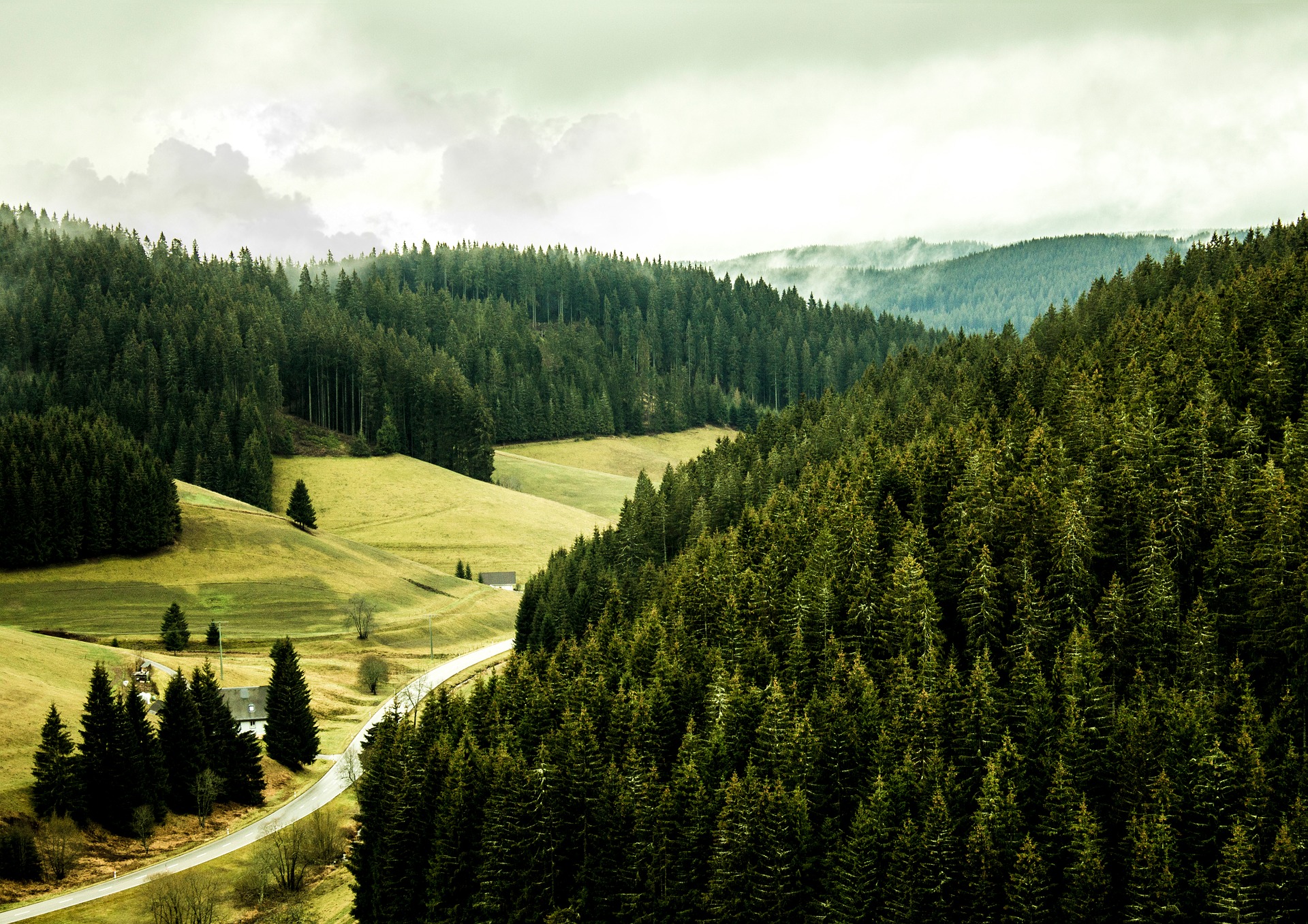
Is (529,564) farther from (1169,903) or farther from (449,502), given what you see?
(1169,903)

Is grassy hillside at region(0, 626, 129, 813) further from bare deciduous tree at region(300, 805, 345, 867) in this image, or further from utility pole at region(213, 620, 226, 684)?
bare deciduous tree at region(300, 805, 345, 867)

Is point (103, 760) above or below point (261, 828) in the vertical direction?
above

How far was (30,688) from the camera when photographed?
77.4 m

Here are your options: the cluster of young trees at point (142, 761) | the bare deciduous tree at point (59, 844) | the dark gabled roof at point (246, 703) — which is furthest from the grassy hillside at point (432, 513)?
the bare deciduous tree at point (59, 844)

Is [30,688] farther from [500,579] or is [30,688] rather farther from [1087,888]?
[500,579]

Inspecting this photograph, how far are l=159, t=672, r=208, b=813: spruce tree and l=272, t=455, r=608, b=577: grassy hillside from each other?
74.5m

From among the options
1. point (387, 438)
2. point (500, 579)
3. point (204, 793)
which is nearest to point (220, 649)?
point (204, 793)

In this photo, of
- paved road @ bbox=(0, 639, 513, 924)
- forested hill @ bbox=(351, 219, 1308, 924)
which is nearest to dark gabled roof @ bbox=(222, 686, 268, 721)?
paved road @ bbox=(0, 639, 513, 924)

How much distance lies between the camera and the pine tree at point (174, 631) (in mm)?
102150

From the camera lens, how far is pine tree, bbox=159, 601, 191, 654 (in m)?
102

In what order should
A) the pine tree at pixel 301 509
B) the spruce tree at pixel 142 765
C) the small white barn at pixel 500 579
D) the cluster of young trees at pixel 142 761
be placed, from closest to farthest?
the cluster of young trees at pixel 142 761 < the spruce tree at pixel 142 765 < the pine tree at pixel 301 509 < the small white barn at pixel 500 579

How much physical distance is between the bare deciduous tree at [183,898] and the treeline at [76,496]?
7016 centimetres

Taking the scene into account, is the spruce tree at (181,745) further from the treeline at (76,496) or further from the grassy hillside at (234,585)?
the treeline at (76,496)

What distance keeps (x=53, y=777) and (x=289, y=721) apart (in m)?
20.8
